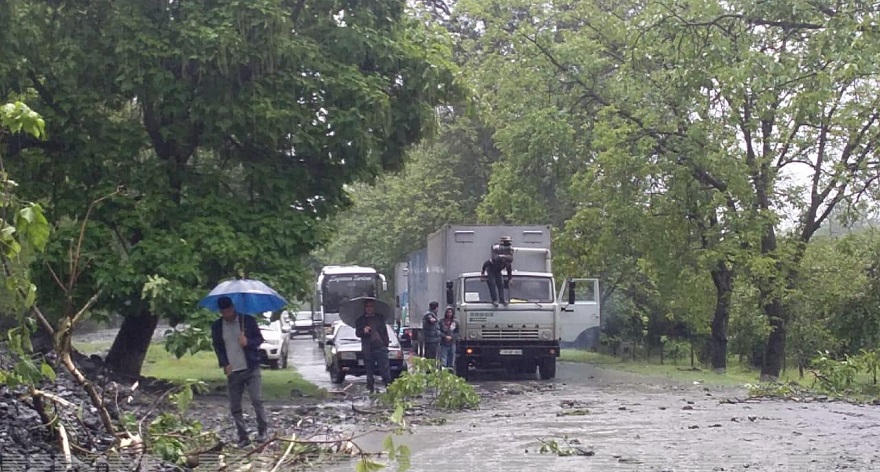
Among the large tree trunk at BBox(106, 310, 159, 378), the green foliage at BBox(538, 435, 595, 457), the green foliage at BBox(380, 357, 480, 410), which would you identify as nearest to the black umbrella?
the green foliage at BBox(380, 357, 480, 410)

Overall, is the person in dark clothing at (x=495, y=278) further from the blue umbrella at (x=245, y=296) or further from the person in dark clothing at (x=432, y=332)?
the blue umbrella at (x=245, y=296)

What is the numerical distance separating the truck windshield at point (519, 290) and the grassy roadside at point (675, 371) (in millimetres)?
4125

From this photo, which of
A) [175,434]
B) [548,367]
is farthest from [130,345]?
[175,434]

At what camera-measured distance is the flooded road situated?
1234 centimetres

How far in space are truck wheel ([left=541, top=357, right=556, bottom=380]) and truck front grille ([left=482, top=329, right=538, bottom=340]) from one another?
1061mm

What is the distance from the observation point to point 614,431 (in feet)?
51.5

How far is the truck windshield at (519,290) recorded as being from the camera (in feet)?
90.2

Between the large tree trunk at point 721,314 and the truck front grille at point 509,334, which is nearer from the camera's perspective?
the truck front grille at point 509,334

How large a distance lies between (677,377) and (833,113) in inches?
337

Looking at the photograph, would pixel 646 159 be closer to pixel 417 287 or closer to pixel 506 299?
pixel 506 299

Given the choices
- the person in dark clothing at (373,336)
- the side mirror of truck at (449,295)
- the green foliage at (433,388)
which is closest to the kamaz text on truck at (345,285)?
the side mirror of truck at (449,295)

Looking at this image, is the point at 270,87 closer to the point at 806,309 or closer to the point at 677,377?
the point at 677,377

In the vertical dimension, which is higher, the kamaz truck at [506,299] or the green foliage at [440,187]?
the green foliage at [440,187]

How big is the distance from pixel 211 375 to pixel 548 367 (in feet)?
29.6
